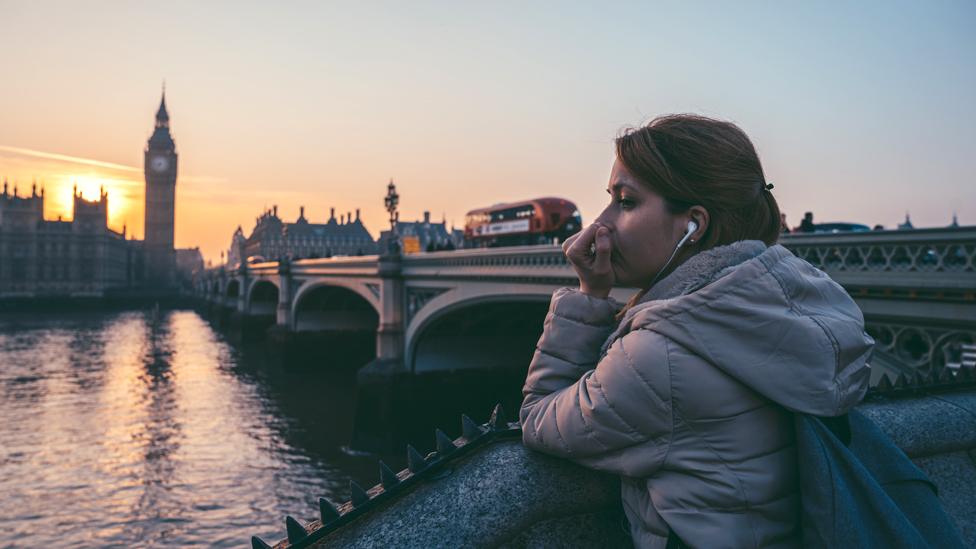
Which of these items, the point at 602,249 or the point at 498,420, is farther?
the point at 498,420

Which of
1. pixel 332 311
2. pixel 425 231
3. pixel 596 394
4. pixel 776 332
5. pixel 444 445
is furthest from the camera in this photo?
pixel 425 231

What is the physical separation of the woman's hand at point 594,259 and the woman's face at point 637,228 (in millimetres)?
→ 23

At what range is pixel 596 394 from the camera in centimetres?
138

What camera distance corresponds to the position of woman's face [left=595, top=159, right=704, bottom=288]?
156 cm

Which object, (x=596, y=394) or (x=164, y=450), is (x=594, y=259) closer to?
(x=596, y=394)

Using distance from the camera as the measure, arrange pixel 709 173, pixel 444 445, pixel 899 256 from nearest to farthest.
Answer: pixel 709 173 → pixel 444 445 → pixel 899 256

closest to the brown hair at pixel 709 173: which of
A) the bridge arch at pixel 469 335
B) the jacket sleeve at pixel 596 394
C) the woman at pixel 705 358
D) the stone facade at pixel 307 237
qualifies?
the woman at pixel 705 358

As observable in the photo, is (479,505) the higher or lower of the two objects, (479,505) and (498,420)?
the lower

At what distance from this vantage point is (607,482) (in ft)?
5.84

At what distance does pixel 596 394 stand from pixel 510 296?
1243 cm

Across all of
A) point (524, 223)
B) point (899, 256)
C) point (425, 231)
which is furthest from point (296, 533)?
point (425, 231)

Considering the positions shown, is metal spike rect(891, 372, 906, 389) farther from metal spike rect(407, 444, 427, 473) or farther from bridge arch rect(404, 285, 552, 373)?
bridge arch rect(404, 285, 552, 373)

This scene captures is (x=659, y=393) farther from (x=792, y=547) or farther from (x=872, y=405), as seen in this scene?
(x=872, y=405)

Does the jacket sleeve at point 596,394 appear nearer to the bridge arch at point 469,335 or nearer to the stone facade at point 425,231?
the bridge arch at point 469,335
